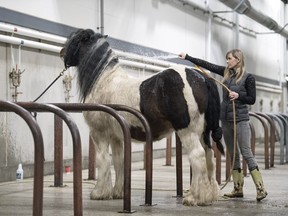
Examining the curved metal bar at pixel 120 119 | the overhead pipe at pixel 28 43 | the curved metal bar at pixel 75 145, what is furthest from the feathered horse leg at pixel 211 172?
the overhead pipe at pixel 28 43

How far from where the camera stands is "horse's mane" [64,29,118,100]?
6938 mm

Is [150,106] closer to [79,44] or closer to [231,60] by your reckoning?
[231,60]

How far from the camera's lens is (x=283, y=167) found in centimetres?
1174

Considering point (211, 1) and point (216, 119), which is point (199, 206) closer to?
point (216, 119)

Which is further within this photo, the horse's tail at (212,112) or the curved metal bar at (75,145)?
the horse's tail at (212,112)

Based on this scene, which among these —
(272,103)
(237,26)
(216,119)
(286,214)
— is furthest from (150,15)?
(272,103)

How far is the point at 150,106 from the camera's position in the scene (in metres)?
6.43

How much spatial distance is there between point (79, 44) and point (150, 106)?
48.1 inches

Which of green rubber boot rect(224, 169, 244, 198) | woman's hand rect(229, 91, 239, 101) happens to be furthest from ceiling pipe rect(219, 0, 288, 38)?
woman's hand rect(229, 91, 239, 101)

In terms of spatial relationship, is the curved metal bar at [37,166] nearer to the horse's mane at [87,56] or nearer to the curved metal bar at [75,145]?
the curved metal bar at [75,145]

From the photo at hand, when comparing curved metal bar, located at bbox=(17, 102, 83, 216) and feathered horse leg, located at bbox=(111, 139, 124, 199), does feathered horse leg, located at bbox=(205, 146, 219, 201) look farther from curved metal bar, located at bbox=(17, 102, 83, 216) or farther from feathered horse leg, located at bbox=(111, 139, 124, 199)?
curved metal bar, located at bbox=(17, 102, 83, 216)

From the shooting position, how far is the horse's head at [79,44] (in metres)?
7.00

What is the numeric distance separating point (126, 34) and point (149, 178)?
6610 mm

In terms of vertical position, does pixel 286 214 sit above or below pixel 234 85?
below
